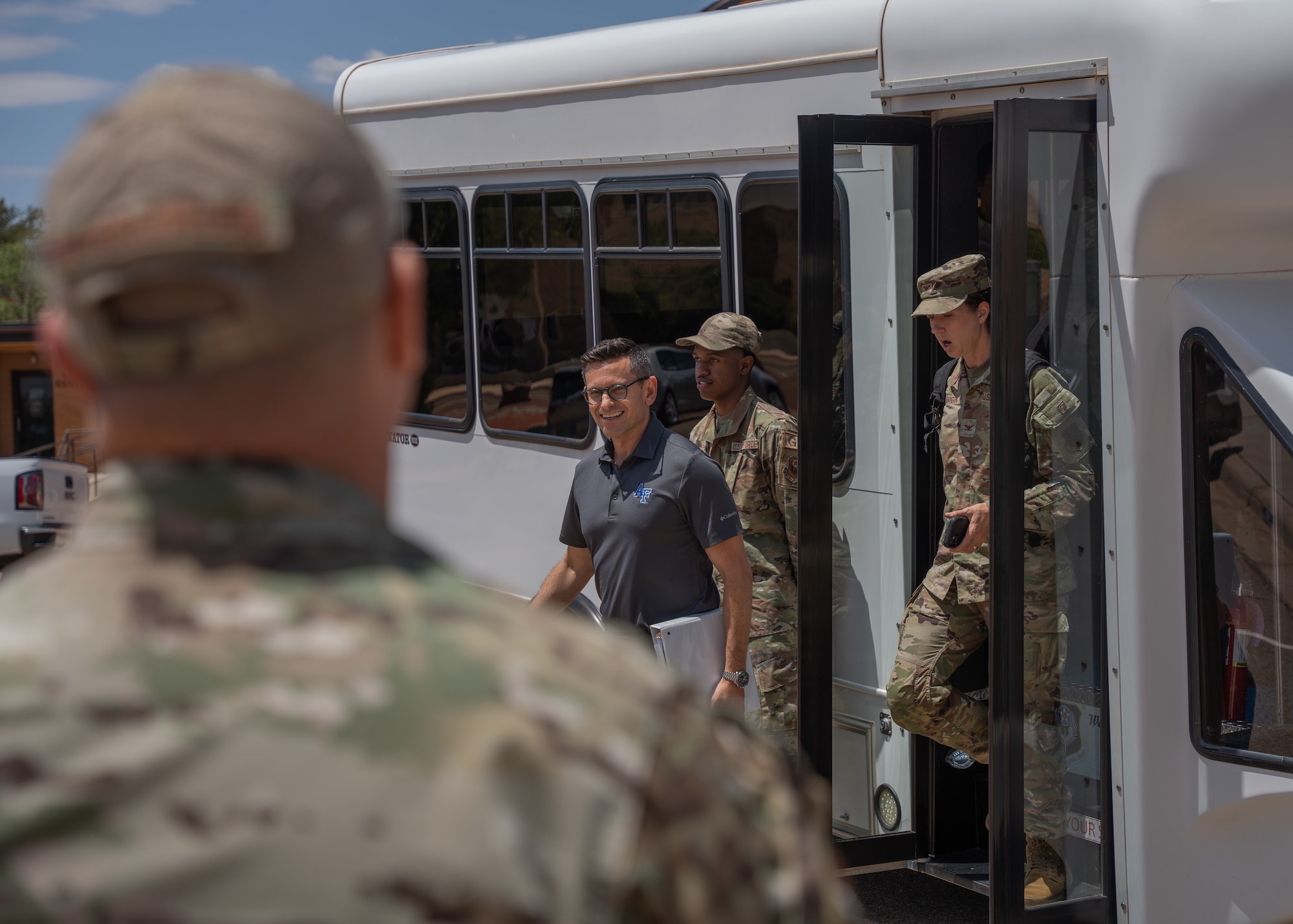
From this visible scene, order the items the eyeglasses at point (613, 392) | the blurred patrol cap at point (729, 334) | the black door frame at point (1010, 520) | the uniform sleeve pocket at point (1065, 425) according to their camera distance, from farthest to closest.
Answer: the blurred patrol cap at point (729, 334), the eyeglasses at point (613, 392), the uniform sleeve pocket at point (1065, 425), the black door frame at point (1010, 520)

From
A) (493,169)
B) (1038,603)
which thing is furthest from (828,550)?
(493,169)

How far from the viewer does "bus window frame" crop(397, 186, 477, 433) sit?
600 centimetres

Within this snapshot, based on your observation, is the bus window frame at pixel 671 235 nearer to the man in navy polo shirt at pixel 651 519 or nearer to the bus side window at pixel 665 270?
the bus side window at pixel 665 270

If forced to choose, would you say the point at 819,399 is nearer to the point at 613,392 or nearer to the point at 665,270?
the point at 613,392

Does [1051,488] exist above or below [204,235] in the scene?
below

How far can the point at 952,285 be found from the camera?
4125 millimetres

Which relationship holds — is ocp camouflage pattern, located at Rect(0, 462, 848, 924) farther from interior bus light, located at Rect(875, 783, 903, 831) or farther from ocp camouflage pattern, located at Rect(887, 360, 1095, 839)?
interior bus light, located at Rect(875, 783, 903, 831)

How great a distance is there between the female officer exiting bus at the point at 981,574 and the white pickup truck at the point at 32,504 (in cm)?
914

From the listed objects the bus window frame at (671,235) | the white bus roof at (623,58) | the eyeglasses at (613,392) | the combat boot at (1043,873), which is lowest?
the combat boot at (1043,873)

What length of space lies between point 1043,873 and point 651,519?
1540mm

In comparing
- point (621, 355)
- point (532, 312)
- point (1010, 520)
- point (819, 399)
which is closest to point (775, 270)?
point (621, 355)

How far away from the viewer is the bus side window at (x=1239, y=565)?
131 inches

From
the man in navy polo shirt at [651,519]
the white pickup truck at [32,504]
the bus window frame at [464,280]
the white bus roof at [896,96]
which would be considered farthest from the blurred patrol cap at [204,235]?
the white pickup truck at [32,504]

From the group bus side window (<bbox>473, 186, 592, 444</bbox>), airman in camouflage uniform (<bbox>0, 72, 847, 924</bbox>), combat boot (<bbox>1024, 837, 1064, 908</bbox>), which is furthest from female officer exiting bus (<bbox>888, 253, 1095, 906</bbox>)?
airman in camouflage uniform (<bbox>0, 72, 847, 924</bbox>)
